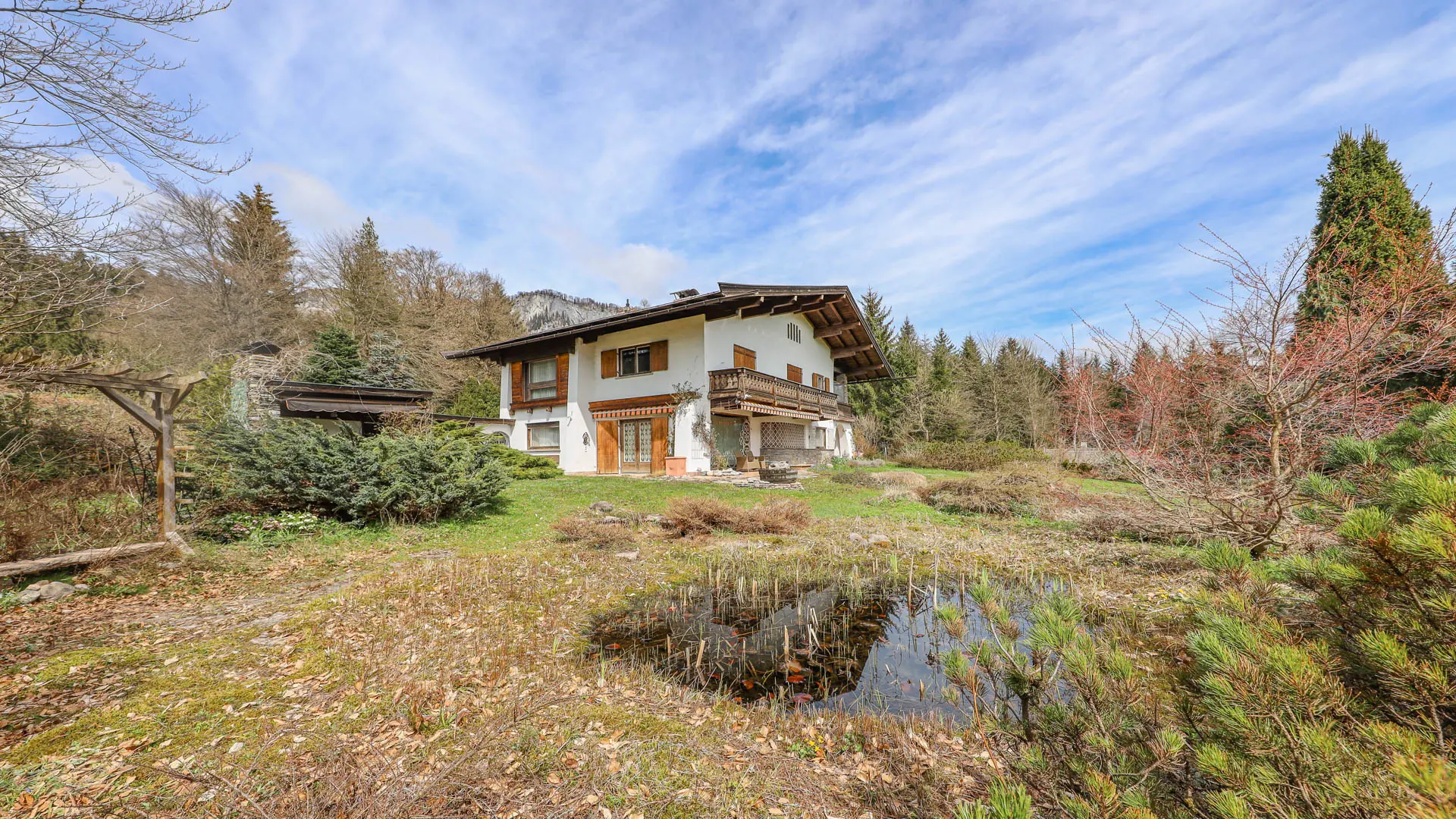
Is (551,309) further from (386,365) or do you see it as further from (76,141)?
(76,141)

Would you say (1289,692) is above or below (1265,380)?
below

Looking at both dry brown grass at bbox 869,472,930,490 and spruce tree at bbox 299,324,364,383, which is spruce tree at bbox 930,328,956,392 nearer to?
dry brown grass at bbox 869,472,930,490

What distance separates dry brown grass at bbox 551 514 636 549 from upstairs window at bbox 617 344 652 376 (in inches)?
412

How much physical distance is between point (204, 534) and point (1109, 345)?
41.8 feet

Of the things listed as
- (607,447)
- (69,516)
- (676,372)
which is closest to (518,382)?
(607,447)

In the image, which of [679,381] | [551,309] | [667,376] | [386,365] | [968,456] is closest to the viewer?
[679,381]

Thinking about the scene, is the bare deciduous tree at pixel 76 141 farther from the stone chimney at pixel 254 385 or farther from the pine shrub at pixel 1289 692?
the stone chimney at pixel 254 385

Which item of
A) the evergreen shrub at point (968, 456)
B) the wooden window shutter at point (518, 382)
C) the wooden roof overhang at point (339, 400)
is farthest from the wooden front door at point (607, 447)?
the evergreen shrub at point (968, 456)

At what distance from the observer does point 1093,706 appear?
1.78 metres

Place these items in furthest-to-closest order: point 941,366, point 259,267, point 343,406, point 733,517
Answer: point 941,366, point 259,267, point 343,406, point 733,517

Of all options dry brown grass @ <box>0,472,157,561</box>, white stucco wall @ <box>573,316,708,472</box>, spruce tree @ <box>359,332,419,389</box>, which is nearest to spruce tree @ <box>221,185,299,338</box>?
spruce tree @ <box>359,332,419,389</box>

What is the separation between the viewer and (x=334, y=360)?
67.9ft

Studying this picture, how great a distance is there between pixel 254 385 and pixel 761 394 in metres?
16.9

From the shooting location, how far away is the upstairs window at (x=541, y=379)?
2022 cm
